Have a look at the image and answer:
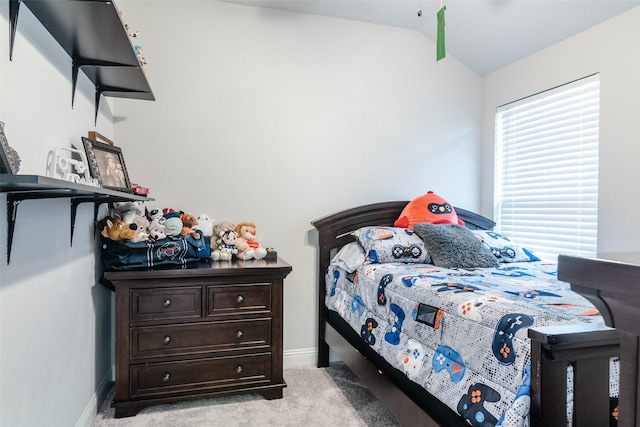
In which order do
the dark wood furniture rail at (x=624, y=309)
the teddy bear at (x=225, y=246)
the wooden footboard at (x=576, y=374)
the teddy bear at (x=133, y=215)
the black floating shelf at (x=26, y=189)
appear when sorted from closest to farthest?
the dark wood furniture rail at (x=624, y=309), the black floating shelf at (x=26, y=189), the wooden footboard at (x=576, y=374), the teddy bear at (x=133, y=215), the teddy bear at (x=225, y=246)

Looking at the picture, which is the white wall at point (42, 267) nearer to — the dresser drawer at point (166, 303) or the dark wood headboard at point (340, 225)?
the dresser drawer at point (166, 303)

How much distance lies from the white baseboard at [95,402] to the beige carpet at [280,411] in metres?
0.04

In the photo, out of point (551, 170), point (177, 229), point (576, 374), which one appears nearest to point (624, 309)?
point (576, 374)

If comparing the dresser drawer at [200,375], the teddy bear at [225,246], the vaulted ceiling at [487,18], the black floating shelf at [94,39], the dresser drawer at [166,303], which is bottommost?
the dresser drawer at [200,375]

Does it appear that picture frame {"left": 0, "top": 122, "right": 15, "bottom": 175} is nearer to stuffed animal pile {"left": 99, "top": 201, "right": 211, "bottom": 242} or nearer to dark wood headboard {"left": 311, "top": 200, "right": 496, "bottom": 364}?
stuffed animal pile {"left": 99, "top": 201, "right": 211, "bottom": 242}

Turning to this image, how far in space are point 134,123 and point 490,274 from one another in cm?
228

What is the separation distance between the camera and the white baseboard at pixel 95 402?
1866mm

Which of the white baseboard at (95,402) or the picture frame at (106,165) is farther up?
the picture frame at (106,165)

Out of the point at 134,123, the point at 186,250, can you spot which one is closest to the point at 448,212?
the point at 186,250

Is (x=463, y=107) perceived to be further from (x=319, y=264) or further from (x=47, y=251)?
(x=47, y=251)

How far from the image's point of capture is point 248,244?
255 cm

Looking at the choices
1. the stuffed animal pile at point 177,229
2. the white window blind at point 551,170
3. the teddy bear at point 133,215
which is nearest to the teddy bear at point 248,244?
the stuffed animal pile at point 177,229

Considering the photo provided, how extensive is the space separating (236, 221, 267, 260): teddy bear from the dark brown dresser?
0.17 m

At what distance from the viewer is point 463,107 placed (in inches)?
130
